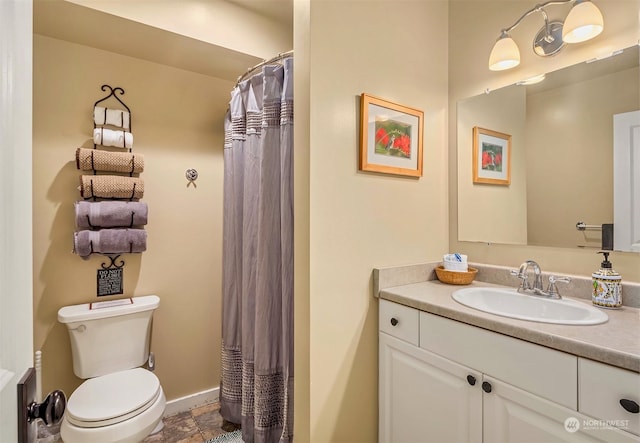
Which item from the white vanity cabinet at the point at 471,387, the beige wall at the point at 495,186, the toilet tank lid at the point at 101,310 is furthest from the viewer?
the toilet tank lid at the point at 101,310

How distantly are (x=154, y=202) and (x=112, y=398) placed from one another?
113cm

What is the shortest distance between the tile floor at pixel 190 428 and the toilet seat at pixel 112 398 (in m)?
0.46

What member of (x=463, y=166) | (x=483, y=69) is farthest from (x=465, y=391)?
(x=483, y=69)

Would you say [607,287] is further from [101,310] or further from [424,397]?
[101,310]

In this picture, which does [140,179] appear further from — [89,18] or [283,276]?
[283,276]

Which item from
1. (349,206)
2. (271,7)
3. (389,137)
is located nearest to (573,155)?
(389,137)

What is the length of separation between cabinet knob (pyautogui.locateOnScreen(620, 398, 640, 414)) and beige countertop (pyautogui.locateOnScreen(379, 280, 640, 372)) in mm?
82

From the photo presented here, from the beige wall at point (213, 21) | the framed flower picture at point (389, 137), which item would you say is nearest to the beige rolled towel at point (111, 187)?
the beige wall at point (213, 21)

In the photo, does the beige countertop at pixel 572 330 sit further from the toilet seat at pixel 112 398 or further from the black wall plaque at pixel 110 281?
the black wall plaque at pixel 110 281

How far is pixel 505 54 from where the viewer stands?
1.56 m

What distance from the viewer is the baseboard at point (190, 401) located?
2.12m

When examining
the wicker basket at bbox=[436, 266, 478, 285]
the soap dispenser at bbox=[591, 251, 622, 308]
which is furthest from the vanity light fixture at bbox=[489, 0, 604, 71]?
the wicker basket at bbox=[436, 266, 478, 285]

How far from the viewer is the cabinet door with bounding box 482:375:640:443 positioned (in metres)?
0.87

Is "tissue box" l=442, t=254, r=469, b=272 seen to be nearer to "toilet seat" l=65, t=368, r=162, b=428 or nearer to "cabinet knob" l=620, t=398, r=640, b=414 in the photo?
"cabinet knob" l=620, t=398, r=640, b=414
